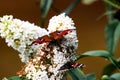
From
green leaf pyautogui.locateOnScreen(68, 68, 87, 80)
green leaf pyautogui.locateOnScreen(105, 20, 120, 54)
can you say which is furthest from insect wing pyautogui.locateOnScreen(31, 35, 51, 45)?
green leaf pyautogui.locateOnScreen(105, 20, 120, 54)

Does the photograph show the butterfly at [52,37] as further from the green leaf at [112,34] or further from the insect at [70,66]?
the green leaf at [112,34]

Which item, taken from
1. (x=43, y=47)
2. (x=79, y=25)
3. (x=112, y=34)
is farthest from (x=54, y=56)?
(x=79, y=25)

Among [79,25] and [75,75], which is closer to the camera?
[75,75]

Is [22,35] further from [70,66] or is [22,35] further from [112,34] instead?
[112,34]

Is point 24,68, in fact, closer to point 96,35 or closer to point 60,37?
point 60,37

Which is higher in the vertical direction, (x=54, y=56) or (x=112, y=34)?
(x=112, y=34)

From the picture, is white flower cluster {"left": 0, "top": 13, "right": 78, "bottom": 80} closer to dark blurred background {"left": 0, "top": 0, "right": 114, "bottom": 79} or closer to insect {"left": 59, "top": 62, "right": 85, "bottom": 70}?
insect {"left": 59, "top": 62, "right": 85, "bottom": 70}

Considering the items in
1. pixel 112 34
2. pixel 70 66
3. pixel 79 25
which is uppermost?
pixel 79 25
